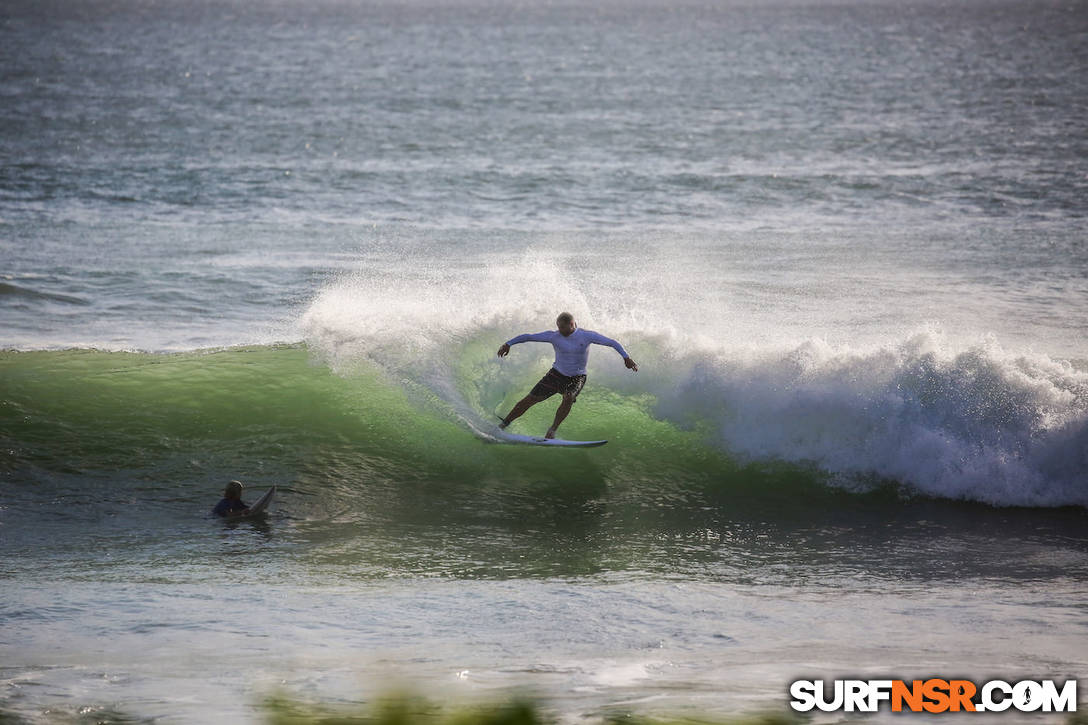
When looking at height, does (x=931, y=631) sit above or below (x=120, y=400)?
below

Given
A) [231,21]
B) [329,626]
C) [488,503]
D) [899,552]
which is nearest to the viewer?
[329,626]

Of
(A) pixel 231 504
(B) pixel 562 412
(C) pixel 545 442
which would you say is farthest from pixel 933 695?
(A) pixel 231 504

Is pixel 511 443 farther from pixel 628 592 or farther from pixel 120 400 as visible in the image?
pixel 120 400

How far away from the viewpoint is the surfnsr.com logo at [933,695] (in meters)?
6.16

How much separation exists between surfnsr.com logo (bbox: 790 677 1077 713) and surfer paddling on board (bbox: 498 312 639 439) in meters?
5.58

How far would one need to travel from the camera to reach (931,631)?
7.89m

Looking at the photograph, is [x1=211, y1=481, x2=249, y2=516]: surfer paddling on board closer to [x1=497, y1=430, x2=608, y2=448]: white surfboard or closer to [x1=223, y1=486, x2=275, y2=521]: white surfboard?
[x1=223, y1=486, x2=275, y2=521]: white surfboard

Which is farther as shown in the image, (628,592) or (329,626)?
(628,592)

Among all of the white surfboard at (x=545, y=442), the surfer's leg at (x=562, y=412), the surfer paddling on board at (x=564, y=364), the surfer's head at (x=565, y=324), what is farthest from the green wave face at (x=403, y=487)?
the surfer's head at (x=565, y=324)

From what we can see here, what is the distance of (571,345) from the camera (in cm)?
1184

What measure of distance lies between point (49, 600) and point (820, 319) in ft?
40.1

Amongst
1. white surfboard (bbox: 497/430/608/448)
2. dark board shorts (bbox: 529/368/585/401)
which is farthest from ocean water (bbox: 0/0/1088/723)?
dark board shorts (bbox: 529/368/585/401)

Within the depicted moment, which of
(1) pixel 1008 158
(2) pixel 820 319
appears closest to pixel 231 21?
(1) pixel 1008 158

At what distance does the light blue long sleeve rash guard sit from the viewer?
11797 mm
